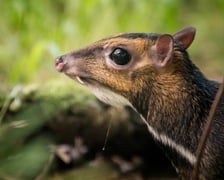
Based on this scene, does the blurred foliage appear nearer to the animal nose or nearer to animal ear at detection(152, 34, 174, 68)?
the animal nose

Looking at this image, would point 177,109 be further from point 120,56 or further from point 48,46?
point 48,46

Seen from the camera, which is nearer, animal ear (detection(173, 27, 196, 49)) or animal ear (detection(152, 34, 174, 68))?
animal ear (detection(152, 34, 174, 68))

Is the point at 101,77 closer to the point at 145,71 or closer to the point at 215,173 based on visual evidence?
the point at 145,71

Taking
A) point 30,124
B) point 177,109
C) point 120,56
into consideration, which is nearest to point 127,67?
point 120,56

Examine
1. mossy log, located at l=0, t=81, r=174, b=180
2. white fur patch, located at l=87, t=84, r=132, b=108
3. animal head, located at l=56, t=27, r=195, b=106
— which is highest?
animal head, located at l=56, t=27, r=195, b=106

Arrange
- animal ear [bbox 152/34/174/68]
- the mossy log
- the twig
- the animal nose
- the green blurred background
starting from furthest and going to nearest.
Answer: the green blurred background → the mossy log → the animal nose → animal ear [bbox 152/34/174/68] → the twig

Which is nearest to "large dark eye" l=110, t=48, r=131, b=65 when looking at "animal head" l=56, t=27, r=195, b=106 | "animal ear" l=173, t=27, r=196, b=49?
"animal head" l=56, t=27, r=195, b=106

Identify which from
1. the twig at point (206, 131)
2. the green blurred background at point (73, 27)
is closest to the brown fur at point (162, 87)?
the twig at point (206, 131)

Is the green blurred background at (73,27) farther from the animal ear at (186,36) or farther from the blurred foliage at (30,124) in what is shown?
the animal ear at (186,36)
